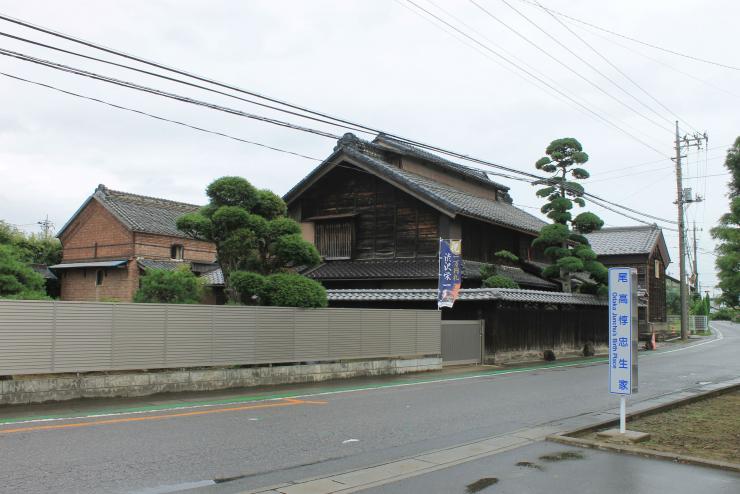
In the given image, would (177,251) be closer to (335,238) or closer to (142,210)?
(142,210)

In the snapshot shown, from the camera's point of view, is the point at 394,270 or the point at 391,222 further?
the point at 391,222

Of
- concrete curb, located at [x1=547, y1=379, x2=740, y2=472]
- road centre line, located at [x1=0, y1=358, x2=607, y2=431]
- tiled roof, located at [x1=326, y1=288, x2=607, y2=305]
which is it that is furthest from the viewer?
tiled roof, located at [x1=326, y1=288, x2=607, y2=305]

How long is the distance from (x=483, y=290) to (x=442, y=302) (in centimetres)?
205

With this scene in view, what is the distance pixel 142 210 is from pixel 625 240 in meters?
36.0

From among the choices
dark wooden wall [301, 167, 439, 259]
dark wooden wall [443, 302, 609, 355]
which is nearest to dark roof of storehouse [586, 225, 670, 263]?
dark wooden wall [443, 302, 609, 355]

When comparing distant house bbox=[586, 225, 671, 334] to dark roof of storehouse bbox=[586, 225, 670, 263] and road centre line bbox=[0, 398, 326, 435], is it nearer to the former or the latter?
dark roof of storehouse bbox=[586, 225, 670, 263]

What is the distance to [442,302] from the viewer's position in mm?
20875

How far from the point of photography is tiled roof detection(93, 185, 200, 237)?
35669 millimetres

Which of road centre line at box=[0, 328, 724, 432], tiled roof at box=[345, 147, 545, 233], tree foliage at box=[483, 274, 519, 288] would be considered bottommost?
road centre line at box=[0, 328, 724, 432]

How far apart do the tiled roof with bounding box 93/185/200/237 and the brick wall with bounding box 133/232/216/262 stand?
1.22ft

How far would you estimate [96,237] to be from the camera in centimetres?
3762

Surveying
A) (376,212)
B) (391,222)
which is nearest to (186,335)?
(391,222)

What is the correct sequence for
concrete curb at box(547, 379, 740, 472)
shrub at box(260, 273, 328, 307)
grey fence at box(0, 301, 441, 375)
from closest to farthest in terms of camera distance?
concrete curb at box(547, 379, 740, 472)
grey fence at box(0, 301, 441, 375)
shrub at box(260, 273, 328, 307)

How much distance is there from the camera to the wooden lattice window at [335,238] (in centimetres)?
2773
